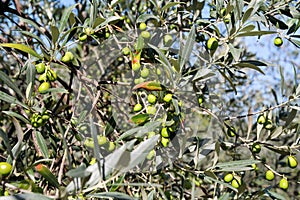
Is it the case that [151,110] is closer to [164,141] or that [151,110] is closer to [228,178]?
[164,141]

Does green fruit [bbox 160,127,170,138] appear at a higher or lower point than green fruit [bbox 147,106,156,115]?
lower

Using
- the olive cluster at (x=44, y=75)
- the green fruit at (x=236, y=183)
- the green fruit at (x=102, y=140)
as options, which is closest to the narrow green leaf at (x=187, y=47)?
the green fruit at (x=102, y=140)

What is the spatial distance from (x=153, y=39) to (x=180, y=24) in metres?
0.17

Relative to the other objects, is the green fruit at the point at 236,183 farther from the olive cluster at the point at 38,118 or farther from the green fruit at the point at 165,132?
the olive cluster at the point at 38,118

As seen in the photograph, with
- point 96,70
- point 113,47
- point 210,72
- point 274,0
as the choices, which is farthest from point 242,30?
point 96,70

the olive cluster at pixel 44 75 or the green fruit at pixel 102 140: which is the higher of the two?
the olive cluster at pixel 44 75

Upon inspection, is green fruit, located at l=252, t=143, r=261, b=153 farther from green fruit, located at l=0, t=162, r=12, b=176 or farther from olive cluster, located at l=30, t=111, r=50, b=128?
green fruit, located at l=0, t=162, r=12, b=176

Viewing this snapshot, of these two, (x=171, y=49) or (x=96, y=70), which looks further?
(x=96, y=70)

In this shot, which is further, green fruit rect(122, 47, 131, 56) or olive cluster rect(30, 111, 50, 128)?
green fruit rect(122, 47, 131, 56)

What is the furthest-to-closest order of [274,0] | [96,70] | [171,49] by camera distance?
[96,70] → [274,0] → [171,49]

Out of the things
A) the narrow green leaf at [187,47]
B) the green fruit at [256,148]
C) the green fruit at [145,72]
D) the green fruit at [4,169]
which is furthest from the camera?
the green fruit at [256,148]

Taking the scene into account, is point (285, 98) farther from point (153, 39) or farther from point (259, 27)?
point (153, 39)

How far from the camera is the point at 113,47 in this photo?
1.63 meters

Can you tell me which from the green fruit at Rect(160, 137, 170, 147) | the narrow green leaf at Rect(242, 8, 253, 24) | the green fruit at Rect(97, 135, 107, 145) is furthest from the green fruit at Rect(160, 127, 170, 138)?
the narrow green leaf at Rect(242, 8, 253, 24)
